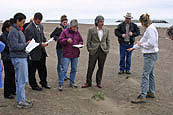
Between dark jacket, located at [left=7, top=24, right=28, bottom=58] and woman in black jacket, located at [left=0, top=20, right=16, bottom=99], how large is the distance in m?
0.60

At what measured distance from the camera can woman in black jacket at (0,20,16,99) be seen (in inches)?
206

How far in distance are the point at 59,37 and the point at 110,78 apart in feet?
8.49

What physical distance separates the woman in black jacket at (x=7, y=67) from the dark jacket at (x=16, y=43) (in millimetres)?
598

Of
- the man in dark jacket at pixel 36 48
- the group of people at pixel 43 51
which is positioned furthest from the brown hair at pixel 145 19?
the man in dark jacket at pixel 36 48

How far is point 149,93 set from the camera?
232 inches

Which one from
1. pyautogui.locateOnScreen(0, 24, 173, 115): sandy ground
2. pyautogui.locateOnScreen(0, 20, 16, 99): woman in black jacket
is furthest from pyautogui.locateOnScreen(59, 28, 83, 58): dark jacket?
pyautogui.locateOnScreen(0, 20, 16, 99): woman in black jacket

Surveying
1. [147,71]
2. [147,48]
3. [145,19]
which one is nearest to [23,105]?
[147,71]

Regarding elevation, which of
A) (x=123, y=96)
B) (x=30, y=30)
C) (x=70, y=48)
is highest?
(x=30, y=30)

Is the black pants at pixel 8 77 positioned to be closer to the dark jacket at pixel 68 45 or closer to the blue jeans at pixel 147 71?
the dark jacket at pixel 68 45

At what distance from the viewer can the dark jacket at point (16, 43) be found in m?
4.61

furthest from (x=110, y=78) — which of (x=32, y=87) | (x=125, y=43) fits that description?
(x=32, y=87)

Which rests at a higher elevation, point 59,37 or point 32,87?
point 59,37

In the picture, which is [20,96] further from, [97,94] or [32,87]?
[97,94]

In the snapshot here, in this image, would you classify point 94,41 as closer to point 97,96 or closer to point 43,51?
point 43,51
